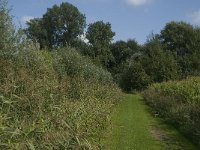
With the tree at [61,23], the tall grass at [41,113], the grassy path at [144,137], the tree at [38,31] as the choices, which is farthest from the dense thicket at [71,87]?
the tree at [38,31]

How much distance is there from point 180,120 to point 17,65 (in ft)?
26.2

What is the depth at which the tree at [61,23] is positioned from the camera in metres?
87.9

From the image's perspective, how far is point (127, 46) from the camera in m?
92.0

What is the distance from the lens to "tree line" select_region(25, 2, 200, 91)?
6203 cm

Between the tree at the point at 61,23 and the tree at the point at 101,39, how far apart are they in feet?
9.65

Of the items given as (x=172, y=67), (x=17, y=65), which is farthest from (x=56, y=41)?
(x=17, y=65)

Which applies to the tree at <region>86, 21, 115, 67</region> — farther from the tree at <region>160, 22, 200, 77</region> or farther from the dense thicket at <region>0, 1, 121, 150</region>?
the dense thicket at <region>0, 1, 121, 150</region>

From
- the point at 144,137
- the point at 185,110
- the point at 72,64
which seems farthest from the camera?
the point at 72,64

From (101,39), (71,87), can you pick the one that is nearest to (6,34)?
(71,87)

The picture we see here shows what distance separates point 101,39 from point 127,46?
566 centimetres

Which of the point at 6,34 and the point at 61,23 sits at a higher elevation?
the point at 61,23

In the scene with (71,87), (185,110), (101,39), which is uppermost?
(101,39)

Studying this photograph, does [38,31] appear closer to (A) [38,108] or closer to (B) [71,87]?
(B) [71,87]

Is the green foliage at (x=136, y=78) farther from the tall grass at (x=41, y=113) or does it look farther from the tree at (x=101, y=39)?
the tall grass at (x=41, y=113)
